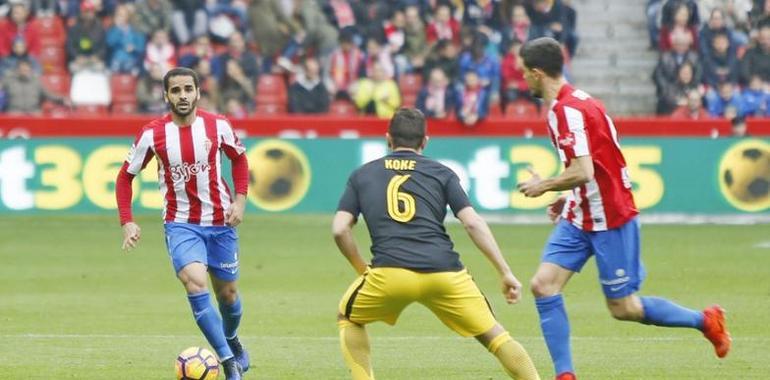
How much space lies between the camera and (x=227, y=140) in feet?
35.5

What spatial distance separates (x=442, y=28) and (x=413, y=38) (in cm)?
52

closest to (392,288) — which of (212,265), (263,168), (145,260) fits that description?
(212,265)

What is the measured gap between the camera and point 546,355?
11.8 metres

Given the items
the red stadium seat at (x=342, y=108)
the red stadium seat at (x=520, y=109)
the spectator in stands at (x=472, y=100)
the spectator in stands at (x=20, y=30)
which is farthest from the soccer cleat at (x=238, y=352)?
the spectator in stands at (x=20, y=30)

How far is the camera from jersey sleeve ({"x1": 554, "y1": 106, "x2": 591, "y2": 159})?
31.1 feet

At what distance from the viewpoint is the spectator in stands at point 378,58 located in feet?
85.5

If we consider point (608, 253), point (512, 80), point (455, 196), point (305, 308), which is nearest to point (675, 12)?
point (512, 80)

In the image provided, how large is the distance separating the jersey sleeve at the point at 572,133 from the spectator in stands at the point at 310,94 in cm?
1605

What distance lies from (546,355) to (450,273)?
3261mm

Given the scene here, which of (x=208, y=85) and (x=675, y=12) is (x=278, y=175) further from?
(x=675, y=12)

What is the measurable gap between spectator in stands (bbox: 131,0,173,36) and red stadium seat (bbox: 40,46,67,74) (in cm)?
136

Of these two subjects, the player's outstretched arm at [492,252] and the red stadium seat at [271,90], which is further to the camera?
the red stadium seat at [271,90]

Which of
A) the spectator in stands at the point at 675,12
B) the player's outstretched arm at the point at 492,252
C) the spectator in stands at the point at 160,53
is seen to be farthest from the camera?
the spectator in stands at the point at 675,12

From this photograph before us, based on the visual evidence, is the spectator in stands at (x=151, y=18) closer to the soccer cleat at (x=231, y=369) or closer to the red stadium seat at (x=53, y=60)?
the red stadium seat at (x=53, y=60)
